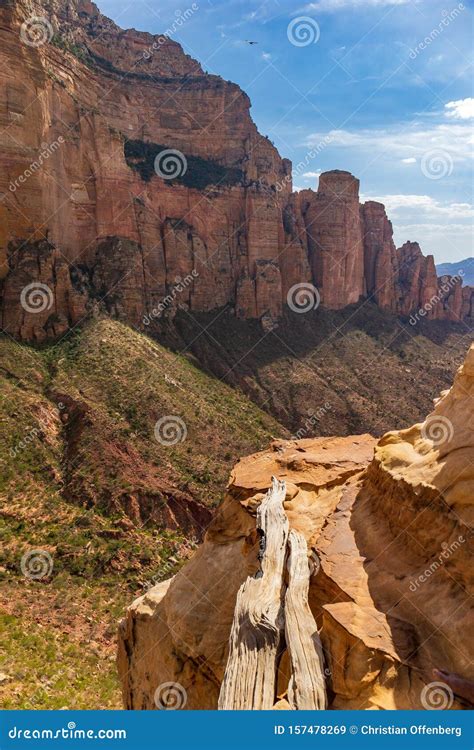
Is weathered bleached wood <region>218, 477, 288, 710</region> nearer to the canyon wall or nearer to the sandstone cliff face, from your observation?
the sandstone cliff face

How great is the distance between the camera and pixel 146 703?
15172mm

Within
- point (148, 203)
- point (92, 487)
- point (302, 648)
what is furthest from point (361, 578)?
point (148, 203)

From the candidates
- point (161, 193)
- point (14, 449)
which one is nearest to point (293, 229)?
point (161, 193)

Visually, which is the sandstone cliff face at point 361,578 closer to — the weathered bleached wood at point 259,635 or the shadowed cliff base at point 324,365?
the weathered bleached wood at point 259,635

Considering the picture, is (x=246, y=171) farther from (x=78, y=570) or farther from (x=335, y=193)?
(x=78, y=570)

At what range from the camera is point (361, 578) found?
10578mm

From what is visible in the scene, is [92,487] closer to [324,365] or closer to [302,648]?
[302,648]

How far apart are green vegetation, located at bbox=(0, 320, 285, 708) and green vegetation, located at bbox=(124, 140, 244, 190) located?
1306 inches

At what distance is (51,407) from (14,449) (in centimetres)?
645

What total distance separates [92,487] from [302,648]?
3366 centimetres

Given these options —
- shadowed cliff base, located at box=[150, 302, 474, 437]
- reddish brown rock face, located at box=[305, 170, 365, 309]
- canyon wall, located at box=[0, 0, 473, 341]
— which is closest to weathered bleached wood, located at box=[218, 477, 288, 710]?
canyon wall, located at box=[0, 0, 473, 341]

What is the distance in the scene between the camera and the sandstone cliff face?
8.49 meters

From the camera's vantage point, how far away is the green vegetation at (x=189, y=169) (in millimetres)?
76625

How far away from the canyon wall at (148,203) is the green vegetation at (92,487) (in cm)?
883
